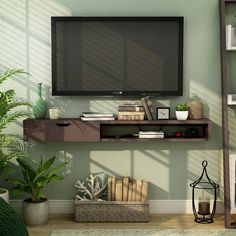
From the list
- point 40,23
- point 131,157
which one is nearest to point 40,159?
point 131,157

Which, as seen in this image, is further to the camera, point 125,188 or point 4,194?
point 125,188

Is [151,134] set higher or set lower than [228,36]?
lower

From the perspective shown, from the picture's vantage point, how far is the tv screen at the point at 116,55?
15.1ft

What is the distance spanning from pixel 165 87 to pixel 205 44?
536 mm

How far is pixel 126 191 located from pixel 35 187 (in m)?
0.79

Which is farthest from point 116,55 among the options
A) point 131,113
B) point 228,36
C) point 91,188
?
point 91,188

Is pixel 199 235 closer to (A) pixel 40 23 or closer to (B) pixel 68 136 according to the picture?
(B) pixel 68 136

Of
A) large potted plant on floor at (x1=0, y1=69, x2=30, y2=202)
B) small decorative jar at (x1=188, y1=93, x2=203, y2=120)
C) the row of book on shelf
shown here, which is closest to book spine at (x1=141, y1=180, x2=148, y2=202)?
the row of book on shelf

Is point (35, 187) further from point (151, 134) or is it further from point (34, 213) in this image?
point (151, 134)

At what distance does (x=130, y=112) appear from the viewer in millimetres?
4566

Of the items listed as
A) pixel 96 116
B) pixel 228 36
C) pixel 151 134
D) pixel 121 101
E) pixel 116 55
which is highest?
pixel 228 36

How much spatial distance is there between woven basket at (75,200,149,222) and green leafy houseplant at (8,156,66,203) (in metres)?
0.32

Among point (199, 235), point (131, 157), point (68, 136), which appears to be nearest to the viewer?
point (199, 235)

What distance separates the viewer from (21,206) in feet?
15.8
